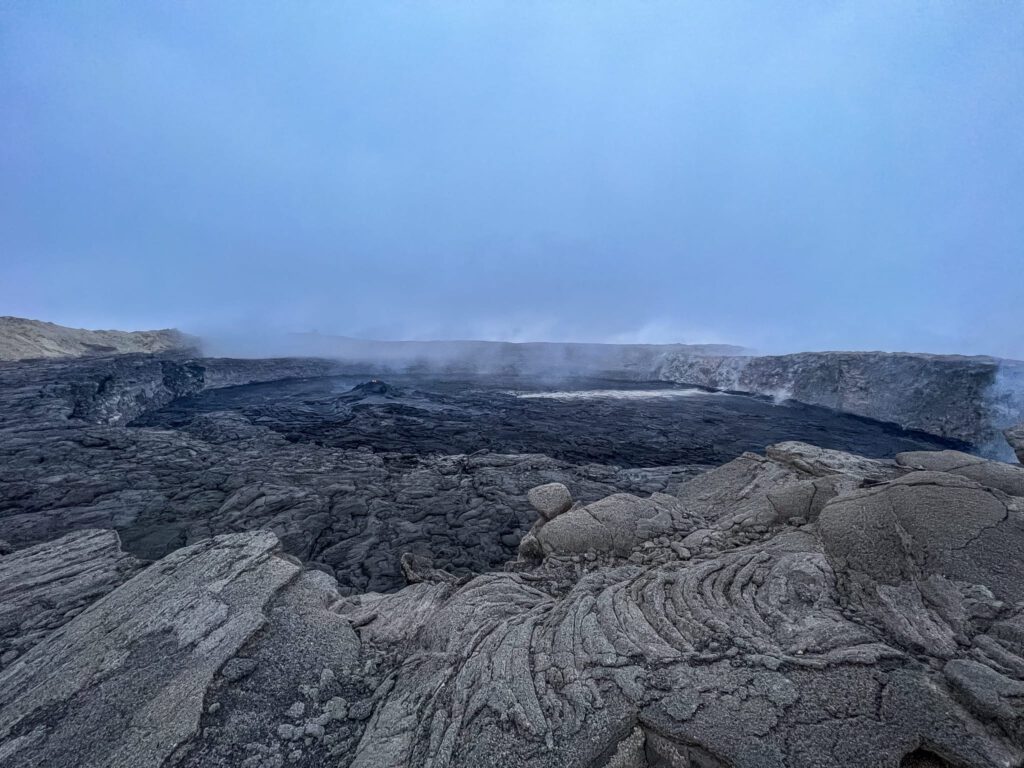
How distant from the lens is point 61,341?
38188 millimetres

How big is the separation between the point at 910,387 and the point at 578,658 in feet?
107

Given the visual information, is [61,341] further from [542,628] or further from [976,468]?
[976,468]

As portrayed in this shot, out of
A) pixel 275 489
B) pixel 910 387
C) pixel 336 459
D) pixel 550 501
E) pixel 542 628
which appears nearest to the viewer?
pixel 542 628

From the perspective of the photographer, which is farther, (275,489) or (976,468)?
(275,489)

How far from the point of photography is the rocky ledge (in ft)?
8.34

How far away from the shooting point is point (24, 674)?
11.9 ft

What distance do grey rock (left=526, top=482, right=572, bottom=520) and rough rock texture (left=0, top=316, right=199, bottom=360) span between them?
42.3m

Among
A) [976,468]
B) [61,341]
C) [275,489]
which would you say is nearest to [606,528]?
[976,468]

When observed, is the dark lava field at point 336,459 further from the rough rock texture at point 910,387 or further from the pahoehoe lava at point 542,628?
the rough rock texture at point 910,387

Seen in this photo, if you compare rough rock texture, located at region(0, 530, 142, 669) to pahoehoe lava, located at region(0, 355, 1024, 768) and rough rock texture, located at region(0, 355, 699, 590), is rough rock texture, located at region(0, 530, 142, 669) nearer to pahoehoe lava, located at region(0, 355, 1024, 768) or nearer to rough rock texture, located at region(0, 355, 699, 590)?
pahoehoe lava, located at region(0, 355, 1024, 768)

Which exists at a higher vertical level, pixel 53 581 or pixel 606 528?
pixel 606 528

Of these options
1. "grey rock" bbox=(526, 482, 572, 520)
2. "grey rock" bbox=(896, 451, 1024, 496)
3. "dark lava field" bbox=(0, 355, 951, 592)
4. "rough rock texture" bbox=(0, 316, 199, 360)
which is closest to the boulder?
"grey rock" bbox=(526, 482, 572, 520)

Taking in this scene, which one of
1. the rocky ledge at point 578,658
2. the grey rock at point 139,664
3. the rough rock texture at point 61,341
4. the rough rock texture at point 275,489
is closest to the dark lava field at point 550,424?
the rough rock texture at point 275,489

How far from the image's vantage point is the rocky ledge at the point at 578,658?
2543 millimetres
